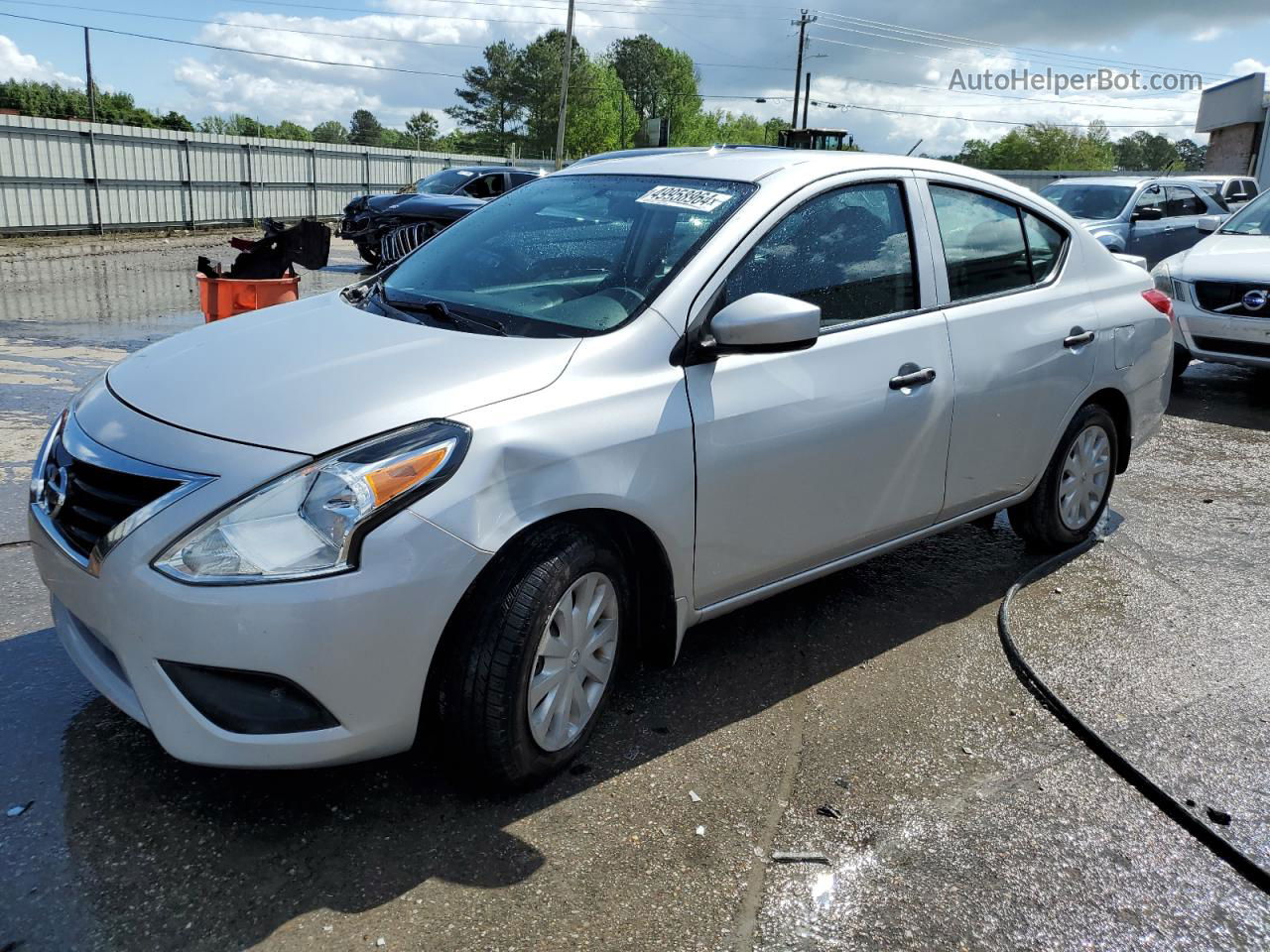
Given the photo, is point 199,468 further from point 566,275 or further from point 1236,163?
point 1236,163

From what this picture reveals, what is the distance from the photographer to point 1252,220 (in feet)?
32.2

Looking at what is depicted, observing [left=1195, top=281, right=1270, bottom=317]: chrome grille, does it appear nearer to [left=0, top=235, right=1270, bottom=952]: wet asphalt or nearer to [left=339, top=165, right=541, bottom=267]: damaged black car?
[left=0, top=235, right=1270, bottom=952]: wet asphalt

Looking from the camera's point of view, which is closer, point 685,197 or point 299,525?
point 299,525

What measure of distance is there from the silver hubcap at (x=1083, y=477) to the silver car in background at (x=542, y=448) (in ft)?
1.24

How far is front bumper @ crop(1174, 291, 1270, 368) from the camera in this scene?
833 centimetres

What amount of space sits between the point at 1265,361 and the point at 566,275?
282 inches

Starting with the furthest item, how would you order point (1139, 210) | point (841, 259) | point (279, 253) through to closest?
point (1139, 210) < point (279, 253) < point (841, 259)

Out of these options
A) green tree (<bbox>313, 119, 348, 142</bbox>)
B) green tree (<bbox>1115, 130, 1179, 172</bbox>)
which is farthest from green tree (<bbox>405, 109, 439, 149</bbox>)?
green tree (<bbox>1115, 130, 1179, 172</bbox>)

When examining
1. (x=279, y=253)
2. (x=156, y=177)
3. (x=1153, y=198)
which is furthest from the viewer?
(x=156, y=177)

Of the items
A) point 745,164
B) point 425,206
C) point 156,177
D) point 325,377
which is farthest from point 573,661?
point 156,177

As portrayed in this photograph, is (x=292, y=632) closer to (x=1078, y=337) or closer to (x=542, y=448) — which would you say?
(x=542, y=448)

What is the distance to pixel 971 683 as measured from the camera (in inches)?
148

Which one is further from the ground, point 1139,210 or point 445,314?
point 1139,210

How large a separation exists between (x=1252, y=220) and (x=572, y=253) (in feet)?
28.7
